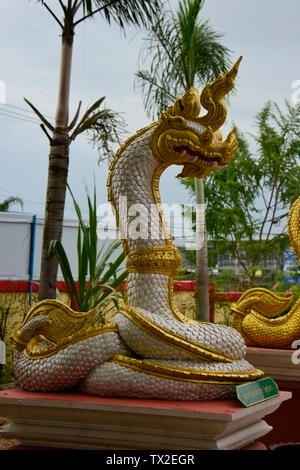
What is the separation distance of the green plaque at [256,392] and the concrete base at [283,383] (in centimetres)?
99

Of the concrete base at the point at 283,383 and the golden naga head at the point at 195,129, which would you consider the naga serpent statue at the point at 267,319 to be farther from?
the golden naga head at the point at 195,129

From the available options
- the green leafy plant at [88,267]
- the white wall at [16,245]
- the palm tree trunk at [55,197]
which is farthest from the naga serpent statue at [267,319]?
the white wall at [16,245]

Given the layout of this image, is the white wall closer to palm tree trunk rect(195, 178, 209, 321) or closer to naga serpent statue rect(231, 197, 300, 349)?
palm tree trunk rect(195, 178, 209, 321)

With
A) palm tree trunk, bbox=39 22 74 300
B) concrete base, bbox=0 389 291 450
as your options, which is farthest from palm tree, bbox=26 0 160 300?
concrete base, bbox=0 389 291 450

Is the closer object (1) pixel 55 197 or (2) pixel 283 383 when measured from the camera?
(2) pixel 283 383

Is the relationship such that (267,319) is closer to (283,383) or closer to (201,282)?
(283,383)

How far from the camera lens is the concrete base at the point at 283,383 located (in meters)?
3.26

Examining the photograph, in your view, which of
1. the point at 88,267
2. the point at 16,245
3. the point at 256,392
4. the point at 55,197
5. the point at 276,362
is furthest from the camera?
the point at 16,245

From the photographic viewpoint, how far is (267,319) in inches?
132

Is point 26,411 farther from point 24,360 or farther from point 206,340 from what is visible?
point 206,340

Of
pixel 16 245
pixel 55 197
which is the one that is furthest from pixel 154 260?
pixel 16 245

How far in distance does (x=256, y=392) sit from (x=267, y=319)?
47.4 inches

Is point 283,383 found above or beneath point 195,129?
beneath
